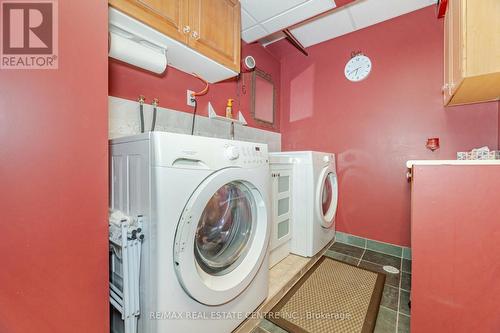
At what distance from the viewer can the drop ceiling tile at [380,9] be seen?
1833 mm

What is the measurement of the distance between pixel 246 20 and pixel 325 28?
36.9 inches

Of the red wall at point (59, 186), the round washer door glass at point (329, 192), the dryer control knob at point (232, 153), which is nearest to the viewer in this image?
the red wall at point (59, 186)

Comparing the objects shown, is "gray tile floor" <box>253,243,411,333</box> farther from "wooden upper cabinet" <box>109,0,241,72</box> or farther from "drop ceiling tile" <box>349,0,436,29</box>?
"drop ceiling tile" <box>349,0,436,29</box>

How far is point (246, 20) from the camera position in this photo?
5.98ft

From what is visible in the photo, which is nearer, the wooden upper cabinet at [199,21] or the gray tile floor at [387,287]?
the wooden upper cabinet at [199,21]

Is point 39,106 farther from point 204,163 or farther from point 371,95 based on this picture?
point 371,95

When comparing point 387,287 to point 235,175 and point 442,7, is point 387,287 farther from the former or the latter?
point 442,7

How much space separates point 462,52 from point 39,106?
1884mm

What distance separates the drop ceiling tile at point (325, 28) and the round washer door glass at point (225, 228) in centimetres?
202

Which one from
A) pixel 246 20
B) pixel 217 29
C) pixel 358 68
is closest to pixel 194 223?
pixel 217 29

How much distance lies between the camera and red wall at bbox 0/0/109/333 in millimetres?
560

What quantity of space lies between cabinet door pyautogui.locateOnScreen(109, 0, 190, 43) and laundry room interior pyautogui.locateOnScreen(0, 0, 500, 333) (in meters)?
0.01

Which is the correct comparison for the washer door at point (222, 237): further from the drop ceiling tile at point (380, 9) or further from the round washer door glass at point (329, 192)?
the drop ceiling tile at point (380, 9)
